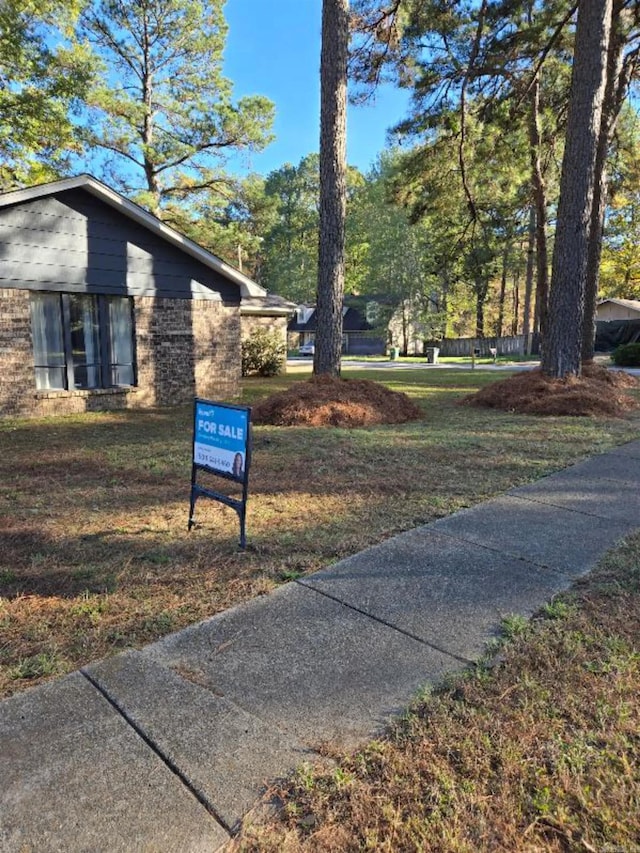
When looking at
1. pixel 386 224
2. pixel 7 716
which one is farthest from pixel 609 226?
pixel 7 716

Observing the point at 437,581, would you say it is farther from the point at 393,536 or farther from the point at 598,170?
the point at 598,170

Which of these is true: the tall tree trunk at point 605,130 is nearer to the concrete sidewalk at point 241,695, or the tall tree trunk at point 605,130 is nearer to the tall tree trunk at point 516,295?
the concrete sidewalk at point 241,695

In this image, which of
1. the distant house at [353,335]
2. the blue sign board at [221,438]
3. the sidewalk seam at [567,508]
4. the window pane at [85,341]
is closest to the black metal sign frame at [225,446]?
the blue sign board at [221,438]

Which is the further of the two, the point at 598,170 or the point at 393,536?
the point at 598,170

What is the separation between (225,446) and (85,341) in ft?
26.5

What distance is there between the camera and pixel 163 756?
1929 mm

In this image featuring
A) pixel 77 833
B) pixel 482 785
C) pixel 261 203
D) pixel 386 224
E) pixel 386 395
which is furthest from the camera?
pixel 386 224

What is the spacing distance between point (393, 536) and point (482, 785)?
2.30 m

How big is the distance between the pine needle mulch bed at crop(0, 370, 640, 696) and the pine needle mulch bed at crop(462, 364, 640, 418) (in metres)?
0.83

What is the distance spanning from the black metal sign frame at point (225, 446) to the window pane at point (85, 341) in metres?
A: 7.47

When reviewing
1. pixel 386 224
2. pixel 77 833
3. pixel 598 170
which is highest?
pixel 386 224

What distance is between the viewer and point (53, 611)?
2949 millimetres

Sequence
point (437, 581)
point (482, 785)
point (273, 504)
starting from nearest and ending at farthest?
1. point (482, 785)
2. point (437, 581)
3. point (273, 504)

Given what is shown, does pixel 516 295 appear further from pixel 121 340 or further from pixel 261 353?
pixel 121 340
